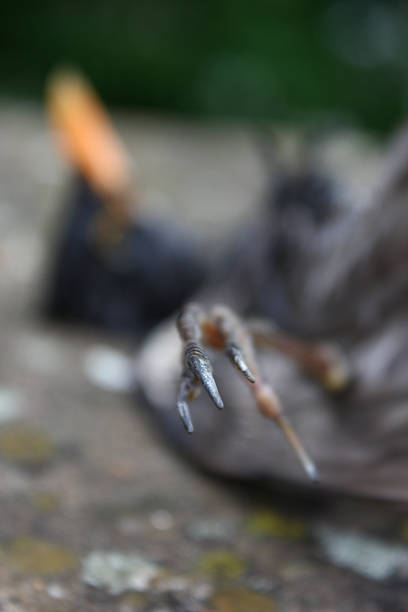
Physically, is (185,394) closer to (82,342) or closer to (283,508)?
(283,508)

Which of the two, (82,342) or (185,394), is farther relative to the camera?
(82,342)

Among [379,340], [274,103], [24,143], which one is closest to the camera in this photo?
[379,340]

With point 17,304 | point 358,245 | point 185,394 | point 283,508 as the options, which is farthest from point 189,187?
point 185,394

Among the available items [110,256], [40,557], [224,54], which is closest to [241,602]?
[40,557]

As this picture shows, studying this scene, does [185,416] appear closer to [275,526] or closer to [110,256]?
[275,526]

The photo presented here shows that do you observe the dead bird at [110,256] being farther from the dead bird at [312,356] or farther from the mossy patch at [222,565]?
the mossy patch at [222,565]

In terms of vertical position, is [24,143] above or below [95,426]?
above

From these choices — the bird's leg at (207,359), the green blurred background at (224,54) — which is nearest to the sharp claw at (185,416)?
the bird's leg at (207,359)
